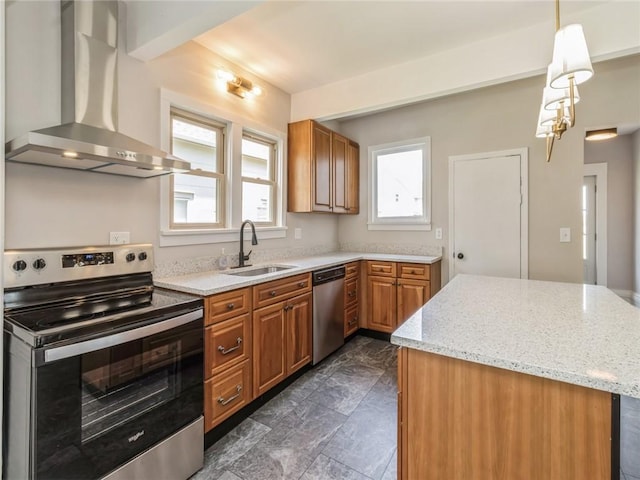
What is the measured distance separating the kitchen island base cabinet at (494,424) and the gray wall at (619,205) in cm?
534

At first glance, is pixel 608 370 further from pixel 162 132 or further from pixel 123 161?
pixel 162 132

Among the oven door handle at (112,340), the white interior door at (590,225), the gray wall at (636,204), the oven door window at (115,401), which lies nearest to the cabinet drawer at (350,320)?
the oven door window at (115,401)

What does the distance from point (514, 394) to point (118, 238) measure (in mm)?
2210

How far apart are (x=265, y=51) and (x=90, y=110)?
149 centimetres

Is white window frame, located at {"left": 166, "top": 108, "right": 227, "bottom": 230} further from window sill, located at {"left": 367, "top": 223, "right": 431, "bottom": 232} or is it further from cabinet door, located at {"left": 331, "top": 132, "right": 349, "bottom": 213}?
window sill, located at {"left": 367, "top": 223, "right": 431, "bottom": 232}

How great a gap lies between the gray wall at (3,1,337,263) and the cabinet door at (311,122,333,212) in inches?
43.4

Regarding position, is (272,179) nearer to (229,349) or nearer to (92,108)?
(92,108)

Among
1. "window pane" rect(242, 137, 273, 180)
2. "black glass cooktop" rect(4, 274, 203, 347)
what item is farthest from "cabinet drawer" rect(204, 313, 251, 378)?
"window pane" rect(242, 137, 273, 180)

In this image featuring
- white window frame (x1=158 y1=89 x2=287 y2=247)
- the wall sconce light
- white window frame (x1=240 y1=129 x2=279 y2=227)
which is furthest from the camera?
white window frame (x1=240 y1=129 x2=279 y2=227)

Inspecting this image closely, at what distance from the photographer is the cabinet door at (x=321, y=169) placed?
3393 mm

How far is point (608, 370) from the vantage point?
2.85 feet

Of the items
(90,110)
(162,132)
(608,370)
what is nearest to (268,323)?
(162,132)

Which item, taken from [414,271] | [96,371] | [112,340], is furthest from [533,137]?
[96,371]

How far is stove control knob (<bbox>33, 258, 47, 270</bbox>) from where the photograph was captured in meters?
1.58
